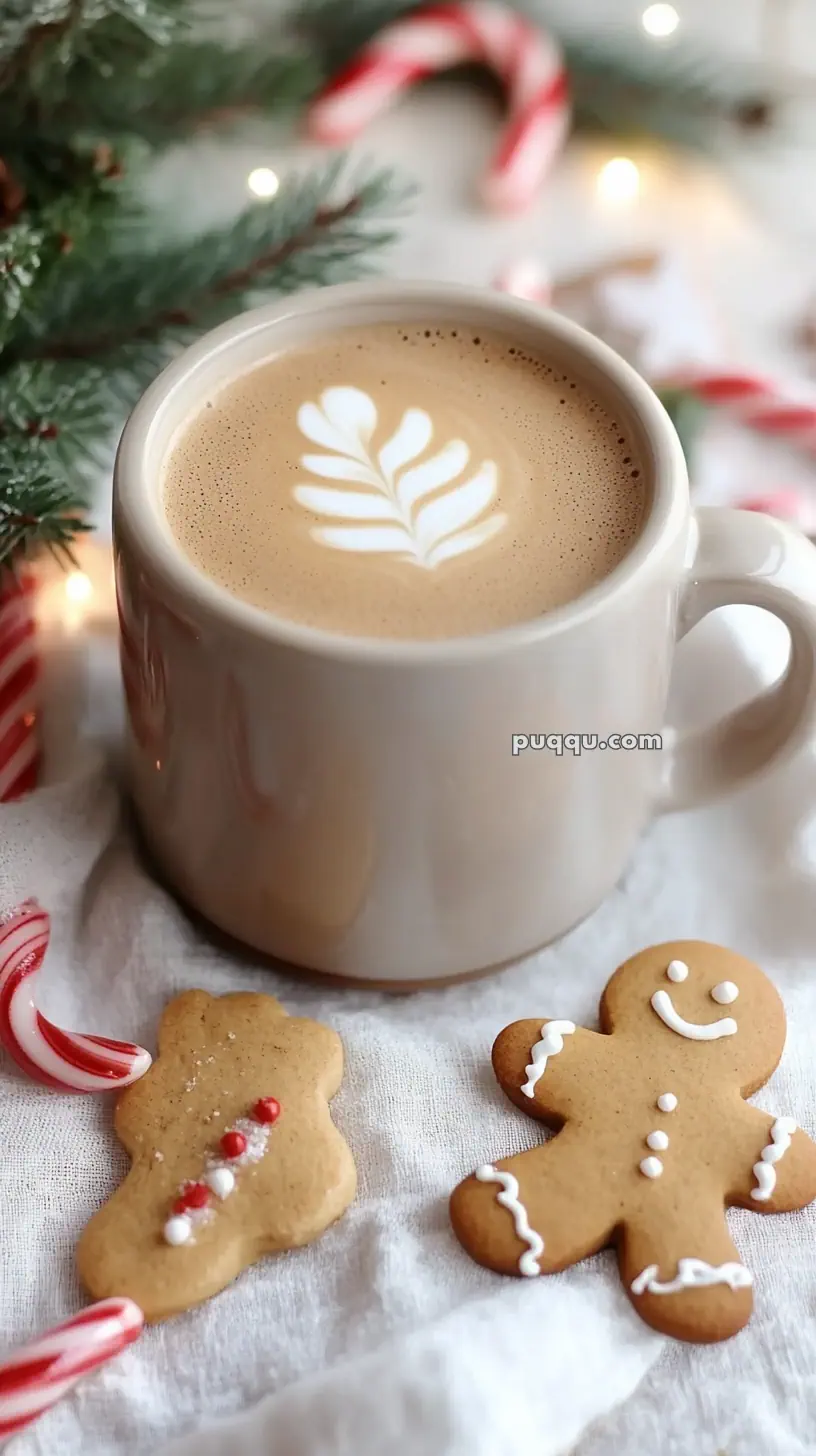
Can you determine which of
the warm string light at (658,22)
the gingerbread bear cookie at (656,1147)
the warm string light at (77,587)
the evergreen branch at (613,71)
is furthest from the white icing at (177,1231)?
the warm string light at (658,22)

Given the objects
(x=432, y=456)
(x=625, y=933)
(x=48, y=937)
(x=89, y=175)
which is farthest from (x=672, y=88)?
(x=48, y=937)

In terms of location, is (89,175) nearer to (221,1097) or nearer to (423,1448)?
(221,1097)

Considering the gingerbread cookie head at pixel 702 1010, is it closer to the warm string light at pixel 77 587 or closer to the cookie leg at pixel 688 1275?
the cookie leg at pixel 688 1275

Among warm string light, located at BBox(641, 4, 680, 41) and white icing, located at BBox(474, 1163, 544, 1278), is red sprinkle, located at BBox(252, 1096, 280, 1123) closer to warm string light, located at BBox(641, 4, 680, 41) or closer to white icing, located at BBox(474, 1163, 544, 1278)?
white icing, located at BBox(474, 1163, 544, 1278)

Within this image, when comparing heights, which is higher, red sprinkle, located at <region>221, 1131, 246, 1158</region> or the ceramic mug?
the ceramic mug

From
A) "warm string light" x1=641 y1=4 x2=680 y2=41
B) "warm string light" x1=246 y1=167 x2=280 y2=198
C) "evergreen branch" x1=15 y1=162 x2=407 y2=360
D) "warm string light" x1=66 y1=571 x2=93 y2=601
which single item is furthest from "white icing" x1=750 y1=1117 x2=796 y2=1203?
"warm string light" x1=641 y1=4 x2=680 y2=41

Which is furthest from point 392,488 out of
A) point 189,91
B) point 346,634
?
point 189,91
